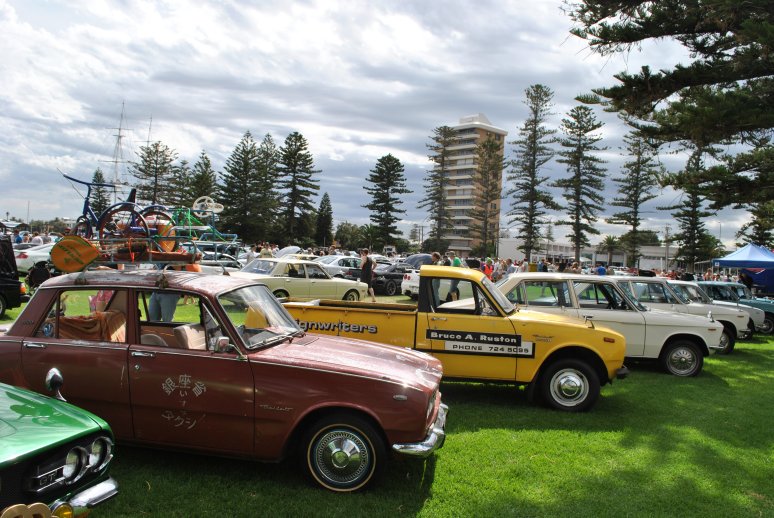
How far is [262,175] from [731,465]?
62673mm

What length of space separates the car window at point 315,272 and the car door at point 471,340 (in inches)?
405

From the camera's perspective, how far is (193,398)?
171 inches

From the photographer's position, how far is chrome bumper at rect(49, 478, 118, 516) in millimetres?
2869

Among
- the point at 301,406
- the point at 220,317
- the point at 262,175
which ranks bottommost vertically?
the point at 301,406

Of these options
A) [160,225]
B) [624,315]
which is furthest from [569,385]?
[160,225]

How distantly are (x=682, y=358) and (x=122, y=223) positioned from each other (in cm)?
941

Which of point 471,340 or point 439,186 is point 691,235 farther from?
point 471,340

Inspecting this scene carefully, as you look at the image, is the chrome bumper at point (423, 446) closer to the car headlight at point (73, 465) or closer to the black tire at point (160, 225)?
the car headlight at point (73, 465)

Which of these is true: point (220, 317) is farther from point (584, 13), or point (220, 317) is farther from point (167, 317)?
point (584, 13)

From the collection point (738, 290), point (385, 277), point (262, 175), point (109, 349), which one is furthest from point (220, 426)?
point (262, 175)

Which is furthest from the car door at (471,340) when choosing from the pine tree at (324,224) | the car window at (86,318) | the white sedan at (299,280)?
the pine tree at (324,224)

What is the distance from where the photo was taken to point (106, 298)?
4.88m

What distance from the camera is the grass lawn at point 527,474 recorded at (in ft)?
13.6

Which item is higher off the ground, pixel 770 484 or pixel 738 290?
pixel 738 290
